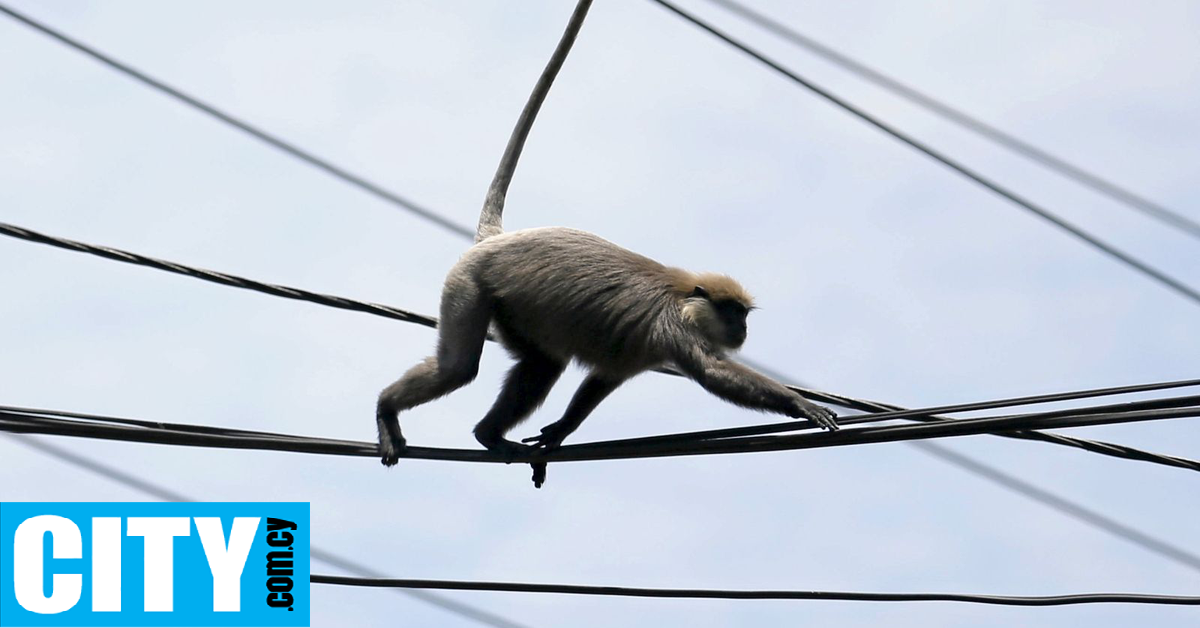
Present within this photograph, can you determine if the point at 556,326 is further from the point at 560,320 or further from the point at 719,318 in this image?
the point at 719,318

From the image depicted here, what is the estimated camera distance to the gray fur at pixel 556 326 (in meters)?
8.21

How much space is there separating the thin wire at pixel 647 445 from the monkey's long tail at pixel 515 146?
2.11m

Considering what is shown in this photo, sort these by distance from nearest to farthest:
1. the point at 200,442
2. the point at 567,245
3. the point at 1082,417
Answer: the point at 1082,417 < the point at 200,442 < the point at 567,245

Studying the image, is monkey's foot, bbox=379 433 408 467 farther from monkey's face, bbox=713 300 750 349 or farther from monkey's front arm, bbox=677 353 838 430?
monkey's face, bbox=713 300 750 349

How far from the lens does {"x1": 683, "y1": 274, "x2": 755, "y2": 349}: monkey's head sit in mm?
8430

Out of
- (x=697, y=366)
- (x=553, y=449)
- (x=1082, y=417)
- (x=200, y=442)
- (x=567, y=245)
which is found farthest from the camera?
(x=567, y=245)

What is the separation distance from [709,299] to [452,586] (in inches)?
97.6

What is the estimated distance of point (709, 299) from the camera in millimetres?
8547

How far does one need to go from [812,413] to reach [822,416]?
8 cm

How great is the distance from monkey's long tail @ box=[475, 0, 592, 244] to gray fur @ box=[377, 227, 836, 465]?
0.29m

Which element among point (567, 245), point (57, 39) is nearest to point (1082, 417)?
point (567, 245)

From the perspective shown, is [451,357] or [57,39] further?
[57,39]

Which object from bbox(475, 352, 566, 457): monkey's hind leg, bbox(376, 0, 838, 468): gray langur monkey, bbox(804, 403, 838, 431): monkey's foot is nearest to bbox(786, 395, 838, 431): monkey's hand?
bbox(804, 403, 838, 431): monkey's foot

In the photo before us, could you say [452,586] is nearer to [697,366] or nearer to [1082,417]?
[697,366]
